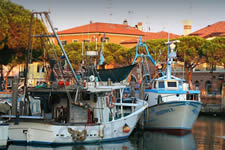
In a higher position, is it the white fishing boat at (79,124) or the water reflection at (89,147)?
the white fishing boat at (79,124)

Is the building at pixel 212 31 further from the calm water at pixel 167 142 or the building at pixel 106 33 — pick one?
the calm water at pixel 167 142

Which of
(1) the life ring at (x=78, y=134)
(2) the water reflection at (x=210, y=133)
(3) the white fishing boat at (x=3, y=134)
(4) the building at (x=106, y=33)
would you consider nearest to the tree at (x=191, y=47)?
(2) the water reflection at (x=210, y=133)

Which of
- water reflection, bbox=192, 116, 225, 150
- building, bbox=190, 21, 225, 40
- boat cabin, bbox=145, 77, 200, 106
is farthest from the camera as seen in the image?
building, bbox=190, 21, 225, 40

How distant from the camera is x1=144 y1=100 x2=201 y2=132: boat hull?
31.4 meters

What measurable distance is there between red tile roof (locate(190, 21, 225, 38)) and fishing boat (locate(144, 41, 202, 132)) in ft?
130

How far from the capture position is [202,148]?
27.3 meters

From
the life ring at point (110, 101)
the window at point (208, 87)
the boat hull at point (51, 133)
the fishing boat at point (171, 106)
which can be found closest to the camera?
the boat hull at point (51, 133)

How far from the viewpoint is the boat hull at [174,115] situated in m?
31.4

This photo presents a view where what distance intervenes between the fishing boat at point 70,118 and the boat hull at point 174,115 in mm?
4594

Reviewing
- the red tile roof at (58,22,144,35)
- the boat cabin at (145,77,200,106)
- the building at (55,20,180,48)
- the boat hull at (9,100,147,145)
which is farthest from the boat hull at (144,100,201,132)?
the red tile roof at (58,22,144,35)

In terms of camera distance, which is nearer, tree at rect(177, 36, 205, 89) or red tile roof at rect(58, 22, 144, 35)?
tree at rect(177, 36, 205, 89)

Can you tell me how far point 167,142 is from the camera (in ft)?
95.7

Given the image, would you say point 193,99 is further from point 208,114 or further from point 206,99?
point 206,99

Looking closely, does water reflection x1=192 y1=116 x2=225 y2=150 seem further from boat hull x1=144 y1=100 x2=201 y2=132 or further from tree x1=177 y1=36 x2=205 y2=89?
tree x1=177 y1=36 x2=205 y2=89
